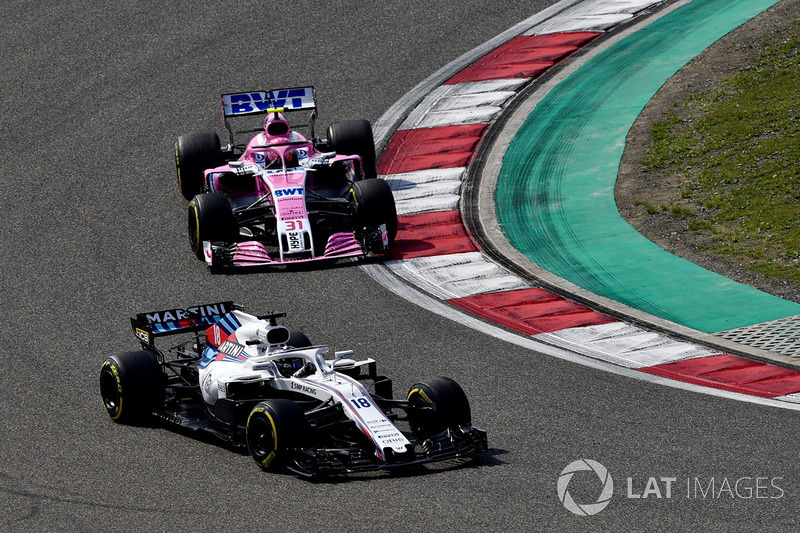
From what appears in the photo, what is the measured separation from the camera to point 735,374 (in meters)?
13.4

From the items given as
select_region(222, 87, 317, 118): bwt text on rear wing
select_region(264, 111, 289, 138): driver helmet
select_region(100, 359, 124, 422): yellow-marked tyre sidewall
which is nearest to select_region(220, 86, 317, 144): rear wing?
select_region(222, 87, 317, 118): bwt text on rear wing

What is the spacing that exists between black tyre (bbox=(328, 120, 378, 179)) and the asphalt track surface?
2.79 metres

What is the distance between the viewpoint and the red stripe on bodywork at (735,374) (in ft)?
42.5

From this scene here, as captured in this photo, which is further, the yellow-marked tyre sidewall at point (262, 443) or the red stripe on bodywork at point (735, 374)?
the red stripe on bodywork at point (735, 374)

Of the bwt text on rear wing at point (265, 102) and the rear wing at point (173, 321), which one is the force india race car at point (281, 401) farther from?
the bwt text on rear wing at point (265, 102)

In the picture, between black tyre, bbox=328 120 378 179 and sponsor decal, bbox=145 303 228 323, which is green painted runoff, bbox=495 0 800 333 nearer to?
black tyre, bbox=328 120 378 179

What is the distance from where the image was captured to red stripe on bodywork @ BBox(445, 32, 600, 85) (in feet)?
79.6

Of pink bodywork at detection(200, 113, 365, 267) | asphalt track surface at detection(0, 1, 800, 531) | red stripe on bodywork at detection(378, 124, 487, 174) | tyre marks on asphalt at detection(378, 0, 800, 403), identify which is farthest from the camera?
red stripe on bodywork at detection(378, 124, 487, 174)

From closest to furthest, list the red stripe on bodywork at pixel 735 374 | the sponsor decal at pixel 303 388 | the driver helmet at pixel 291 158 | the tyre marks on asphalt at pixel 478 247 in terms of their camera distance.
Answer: the sponsor decal at pixel 303 388 < the red stripe on bodywork at pixel 735 374 < the tyre marks on asphalt at pixel 478 247 < the driver helmet at pixel 291 158

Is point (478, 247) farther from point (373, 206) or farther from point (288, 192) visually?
point (288, 192)

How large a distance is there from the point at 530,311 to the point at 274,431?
19.9 ft

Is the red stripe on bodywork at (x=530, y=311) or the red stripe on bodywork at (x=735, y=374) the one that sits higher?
the red stripe on bodywork at (x=530, y=311)

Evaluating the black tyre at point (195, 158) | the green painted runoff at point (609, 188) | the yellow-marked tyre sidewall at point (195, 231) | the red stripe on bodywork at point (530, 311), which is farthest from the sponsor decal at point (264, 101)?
Answer: the red stripe on bodywork at point (530, 311)

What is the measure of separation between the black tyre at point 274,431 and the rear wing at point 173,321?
233 centimetres
